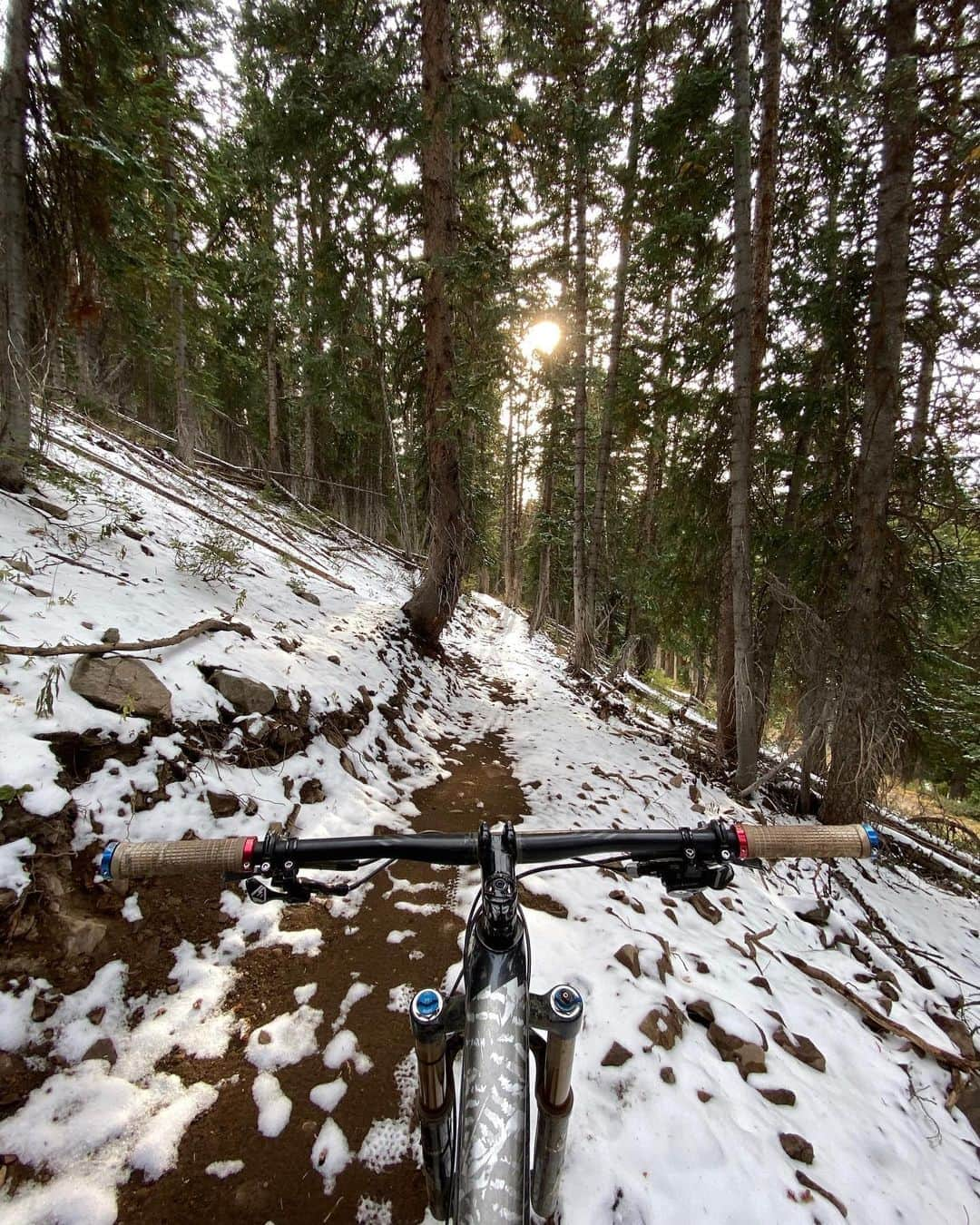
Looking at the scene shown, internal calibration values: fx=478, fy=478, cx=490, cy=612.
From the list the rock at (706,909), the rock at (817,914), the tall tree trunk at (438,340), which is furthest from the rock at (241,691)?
the rock at (817,914)

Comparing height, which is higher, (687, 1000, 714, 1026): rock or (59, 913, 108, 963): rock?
(59, 913, 108, 963): rock

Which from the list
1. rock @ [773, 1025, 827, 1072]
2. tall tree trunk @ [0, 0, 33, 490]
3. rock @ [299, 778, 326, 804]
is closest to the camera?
rock @ [773, 1025, 827, 1072]

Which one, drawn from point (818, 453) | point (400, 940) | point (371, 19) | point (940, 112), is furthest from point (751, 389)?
point (371, 19)

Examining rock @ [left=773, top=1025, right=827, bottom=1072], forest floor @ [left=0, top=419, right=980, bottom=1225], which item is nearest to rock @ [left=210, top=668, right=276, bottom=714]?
forest floor @ [left=0, top=419, right=980, bottom=1225]

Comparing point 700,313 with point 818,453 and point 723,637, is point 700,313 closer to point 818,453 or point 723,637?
point 818,453

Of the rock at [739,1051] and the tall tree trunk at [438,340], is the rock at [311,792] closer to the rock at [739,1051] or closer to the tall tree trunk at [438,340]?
the rock at [739,1051]

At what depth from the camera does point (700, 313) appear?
24.5ft

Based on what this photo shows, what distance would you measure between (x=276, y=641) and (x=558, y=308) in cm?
897

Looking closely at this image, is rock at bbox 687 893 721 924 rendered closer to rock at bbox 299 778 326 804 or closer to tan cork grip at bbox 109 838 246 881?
rock at bbox 299 778 326 804

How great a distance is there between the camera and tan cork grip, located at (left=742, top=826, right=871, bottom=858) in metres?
1.73

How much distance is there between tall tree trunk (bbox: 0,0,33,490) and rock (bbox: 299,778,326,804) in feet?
16.8

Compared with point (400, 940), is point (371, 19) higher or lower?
higher

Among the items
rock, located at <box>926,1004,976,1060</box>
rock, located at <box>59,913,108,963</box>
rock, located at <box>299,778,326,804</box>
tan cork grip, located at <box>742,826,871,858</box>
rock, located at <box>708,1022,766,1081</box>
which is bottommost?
rock, located at <box>926,1004,976,1060</box>

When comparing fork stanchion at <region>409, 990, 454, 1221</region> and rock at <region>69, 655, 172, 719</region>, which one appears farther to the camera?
rock at <region>69, 655, 172, 719</region>
